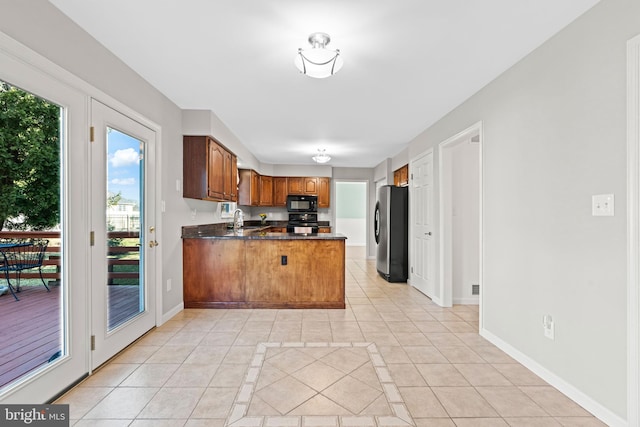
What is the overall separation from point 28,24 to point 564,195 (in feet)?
10.7

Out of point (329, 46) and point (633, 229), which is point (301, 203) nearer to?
point (329, 46)

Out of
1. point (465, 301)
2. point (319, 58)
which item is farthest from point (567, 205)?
point (465, 301)

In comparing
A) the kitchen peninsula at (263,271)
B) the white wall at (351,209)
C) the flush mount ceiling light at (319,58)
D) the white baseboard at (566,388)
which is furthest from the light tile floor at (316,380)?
the white wall at (351,209)

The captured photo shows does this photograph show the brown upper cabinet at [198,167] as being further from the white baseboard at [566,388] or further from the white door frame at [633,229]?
the white door frame at [633,229]

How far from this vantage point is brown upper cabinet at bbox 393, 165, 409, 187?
535cm

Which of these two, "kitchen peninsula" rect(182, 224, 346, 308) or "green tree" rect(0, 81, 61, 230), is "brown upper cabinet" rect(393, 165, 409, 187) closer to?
"kitchen peninsula" rect(182, 224, 346, 308)

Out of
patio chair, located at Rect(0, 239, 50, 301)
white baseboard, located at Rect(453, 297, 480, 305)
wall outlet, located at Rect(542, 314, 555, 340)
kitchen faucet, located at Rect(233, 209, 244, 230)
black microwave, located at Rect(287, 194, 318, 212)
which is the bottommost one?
white baseboard, located at Rect(453, 297, 480, 305)

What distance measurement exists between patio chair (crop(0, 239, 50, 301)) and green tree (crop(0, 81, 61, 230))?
0.30 feet

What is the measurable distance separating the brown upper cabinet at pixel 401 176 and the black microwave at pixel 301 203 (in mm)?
2039

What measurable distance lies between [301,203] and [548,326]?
5.65m

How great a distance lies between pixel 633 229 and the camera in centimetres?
151

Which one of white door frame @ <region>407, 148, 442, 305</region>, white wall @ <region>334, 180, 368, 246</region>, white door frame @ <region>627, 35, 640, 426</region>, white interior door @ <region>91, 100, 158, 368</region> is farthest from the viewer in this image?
white wall @ <region>334, 180, 368, 246</region>

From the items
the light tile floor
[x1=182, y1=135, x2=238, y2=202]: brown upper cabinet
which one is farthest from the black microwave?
the light tile floor

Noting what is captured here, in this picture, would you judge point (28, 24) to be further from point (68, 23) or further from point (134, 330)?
point (134, 330)
